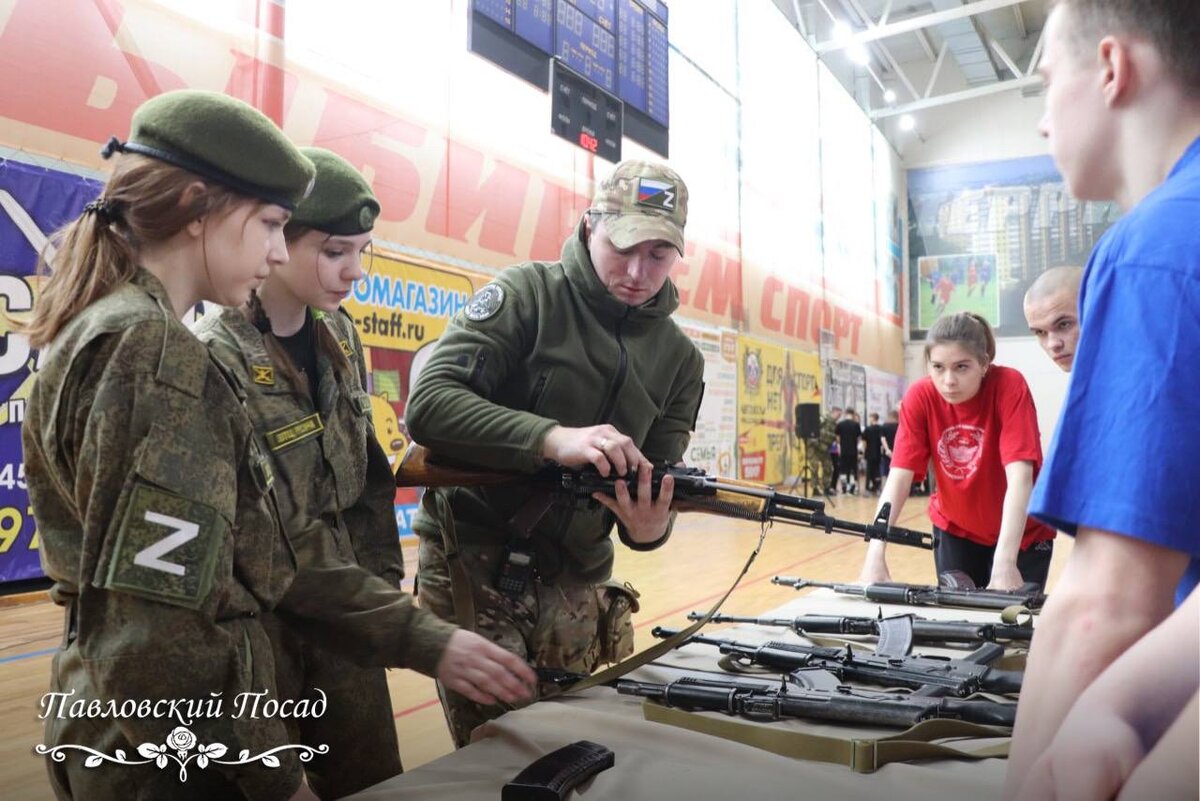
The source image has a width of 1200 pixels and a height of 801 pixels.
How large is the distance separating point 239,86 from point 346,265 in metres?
4.32

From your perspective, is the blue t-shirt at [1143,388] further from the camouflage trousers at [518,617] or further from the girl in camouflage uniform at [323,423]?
the camouflage trousers at [518,617]

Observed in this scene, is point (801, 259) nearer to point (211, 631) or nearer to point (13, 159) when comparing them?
point (13, 159)

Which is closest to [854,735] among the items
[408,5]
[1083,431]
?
[1083,431]

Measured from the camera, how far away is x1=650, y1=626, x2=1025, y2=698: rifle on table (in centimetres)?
152

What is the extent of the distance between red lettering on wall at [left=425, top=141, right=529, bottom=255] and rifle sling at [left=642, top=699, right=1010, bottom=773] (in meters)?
5.61

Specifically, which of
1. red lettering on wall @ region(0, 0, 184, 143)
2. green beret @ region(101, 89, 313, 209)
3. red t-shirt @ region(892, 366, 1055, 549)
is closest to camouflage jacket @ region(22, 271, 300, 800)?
green beret @ region(101, 89, 313, 209)

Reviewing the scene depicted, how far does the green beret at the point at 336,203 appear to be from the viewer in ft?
4.78

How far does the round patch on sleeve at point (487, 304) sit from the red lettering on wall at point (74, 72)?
3.45 m

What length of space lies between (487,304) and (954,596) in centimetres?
147

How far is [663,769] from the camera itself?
45.1 inches

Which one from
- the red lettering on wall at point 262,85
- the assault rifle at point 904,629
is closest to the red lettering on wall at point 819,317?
the red lettering on wall at point 262,85

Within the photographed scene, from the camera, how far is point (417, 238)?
6.34m

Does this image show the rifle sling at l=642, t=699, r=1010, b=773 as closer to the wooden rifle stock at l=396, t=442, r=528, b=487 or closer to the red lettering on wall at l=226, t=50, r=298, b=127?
the wooden rifle stock at l=396, t=442, r=528, b=487

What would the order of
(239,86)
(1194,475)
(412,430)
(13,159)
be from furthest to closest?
1. (239,86)
2. (13,159)
3. (412,430)
4. (1194,475)
